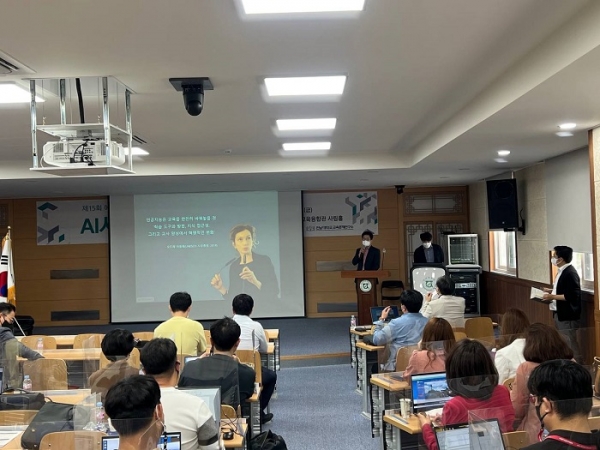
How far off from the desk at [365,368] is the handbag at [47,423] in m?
3.04

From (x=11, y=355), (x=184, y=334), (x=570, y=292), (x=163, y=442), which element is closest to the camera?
(x=163, y=442)

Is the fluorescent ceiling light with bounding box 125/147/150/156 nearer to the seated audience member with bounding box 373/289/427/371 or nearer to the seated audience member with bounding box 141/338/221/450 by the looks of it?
the seated audience member with bounding box 373/289/427/371

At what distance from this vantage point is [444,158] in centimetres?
730

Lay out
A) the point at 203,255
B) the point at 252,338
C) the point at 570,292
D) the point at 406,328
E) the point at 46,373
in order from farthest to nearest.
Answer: the point at 203,255 → the point at 570,292 → the point at 252,338 → the point at 406,328 → the point at 46,373

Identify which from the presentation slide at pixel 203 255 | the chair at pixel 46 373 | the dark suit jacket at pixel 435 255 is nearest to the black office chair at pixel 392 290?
the dark suit jacket at pixel 435 255

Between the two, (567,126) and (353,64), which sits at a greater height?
(353,64)

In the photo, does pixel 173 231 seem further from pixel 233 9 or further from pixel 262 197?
pixel 233 9

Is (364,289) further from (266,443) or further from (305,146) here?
(266,443)

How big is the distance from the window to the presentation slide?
380cm

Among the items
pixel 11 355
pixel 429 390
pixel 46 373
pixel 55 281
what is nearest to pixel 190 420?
pixel 429 390

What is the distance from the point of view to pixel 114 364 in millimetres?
3766

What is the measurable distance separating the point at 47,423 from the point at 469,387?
2157 millimetres

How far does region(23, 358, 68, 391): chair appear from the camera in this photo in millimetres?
4480

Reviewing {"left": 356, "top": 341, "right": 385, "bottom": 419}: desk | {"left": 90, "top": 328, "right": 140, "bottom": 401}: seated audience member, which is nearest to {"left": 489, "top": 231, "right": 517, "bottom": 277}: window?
{"left": 356, "top": 341, "right": 385, "bottom": 419}: desk
